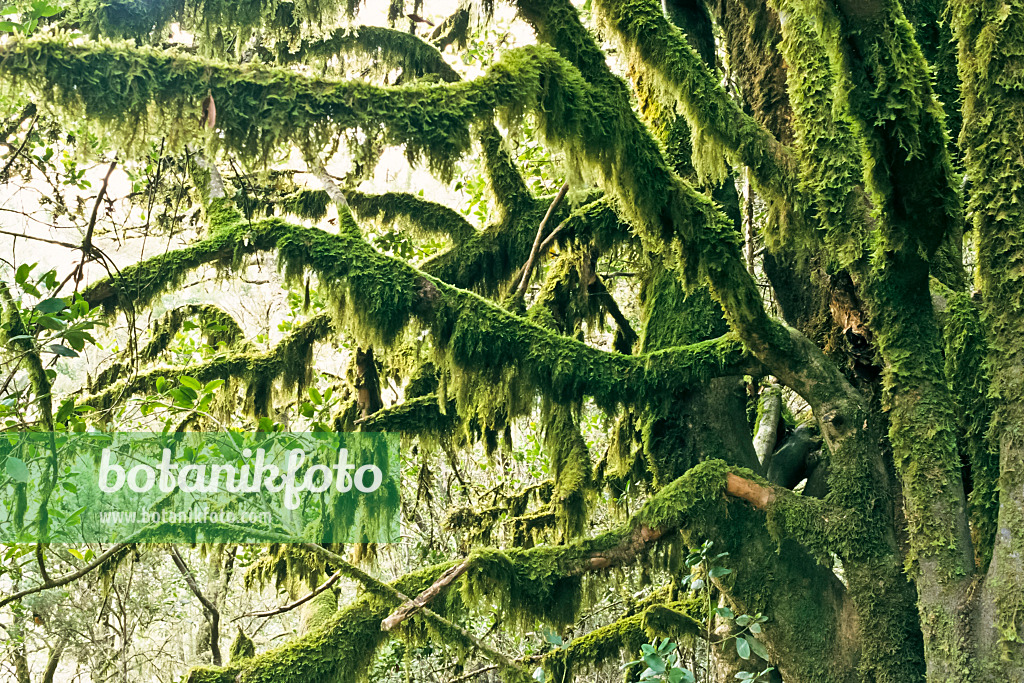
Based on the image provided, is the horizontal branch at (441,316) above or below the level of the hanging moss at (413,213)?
below

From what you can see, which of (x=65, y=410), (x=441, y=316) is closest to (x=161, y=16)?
(x=441, y=316)

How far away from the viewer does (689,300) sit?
5.21 m

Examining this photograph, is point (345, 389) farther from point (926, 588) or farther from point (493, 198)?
point (926, 588)

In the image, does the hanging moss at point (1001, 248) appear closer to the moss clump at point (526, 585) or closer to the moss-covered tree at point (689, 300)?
the moss-covered tree at point (689, 300)

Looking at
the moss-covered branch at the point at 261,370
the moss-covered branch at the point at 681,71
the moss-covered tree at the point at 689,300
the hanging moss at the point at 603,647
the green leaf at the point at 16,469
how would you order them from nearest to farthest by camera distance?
1. the green leaf at the point at 16,469
2. the moss-covered tree at the point at 689,300
3. the moss-covered branch at the point at 681,71
4. the hanging moss at the point at 603,647
5. the moss-covered branch at the point at 261,370

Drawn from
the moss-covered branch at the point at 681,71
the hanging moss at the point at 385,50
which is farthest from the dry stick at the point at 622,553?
the hanging moss at the point at 385,50

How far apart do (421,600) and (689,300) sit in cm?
250

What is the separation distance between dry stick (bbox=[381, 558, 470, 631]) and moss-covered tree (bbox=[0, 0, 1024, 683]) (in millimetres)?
25

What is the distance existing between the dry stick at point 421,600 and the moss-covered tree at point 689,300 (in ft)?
0.08

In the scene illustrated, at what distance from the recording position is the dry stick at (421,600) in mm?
4012

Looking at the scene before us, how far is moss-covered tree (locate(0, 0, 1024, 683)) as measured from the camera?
3.19m

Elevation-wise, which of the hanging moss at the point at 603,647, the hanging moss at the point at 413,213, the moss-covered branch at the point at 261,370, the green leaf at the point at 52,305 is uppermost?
the hanging moss at the point at 413,213

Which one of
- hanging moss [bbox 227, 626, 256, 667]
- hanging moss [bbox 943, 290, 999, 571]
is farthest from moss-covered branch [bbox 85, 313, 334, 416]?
hanging moss [bbox 943, 290, 999, 571]

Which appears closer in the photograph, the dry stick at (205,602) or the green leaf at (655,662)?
the green leaf at (655,662)
